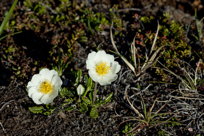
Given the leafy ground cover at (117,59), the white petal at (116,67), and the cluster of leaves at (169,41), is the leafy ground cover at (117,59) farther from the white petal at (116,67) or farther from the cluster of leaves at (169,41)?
the white petal at (116,67)

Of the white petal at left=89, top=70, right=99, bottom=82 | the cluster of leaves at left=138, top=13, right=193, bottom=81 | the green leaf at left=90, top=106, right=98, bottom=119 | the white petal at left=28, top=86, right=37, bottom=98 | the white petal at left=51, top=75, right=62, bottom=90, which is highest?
the cluster of leaves at left=138, top=13, right=193, bottom=81

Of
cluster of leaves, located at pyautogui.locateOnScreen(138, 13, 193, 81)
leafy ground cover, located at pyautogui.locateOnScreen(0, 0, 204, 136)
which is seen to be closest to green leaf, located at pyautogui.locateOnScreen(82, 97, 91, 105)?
leafy ground cover, located at pyautogui.locateOnScreen(0, 0, 204, 136)

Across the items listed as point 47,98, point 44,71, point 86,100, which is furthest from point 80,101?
point 44,71

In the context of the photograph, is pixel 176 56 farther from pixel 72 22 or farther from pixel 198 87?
pixel 72 22

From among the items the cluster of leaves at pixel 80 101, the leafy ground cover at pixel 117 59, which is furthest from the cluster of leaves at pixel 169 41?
the cluster of leaves at pixel 80 101

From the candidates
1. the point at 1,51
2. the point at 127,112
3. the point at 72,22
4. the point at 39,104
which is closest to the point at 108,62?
the point at 127,112

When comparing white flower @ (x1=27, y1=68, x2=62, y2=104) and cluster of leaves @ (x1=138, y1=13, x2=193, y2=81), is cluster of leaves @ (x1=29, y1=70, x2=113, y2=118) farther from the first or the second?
cluster of leaves @ (x1=138, y1=13, x2=193, y2=81)

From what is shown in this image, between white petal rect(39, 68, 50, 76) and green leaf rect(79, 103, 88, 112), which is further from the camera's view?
green leaf rect(79, 103, 88, 112)
